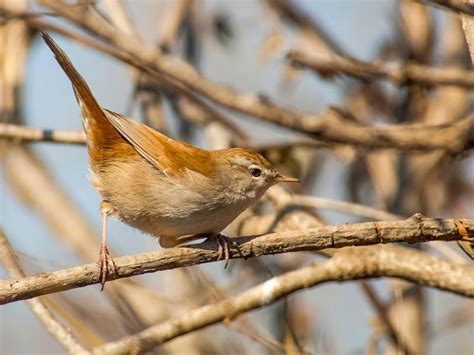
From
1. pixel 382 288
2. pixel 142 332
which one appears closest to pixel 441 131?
pixel 142 332

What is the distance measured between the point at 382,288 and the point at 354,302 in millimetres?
1148

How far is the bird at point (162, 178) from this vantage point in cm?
421

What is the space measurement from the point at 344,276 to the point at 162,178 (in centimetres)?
110

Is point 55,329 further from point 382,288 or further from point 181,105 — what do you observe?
point 382,288

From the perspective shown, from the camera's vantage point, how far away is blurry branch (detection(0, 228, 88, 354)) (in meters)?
3.67

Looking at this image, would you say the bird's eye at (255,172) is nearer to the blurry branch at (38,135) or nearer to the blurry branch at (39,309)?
the blurry branch at (38,135)

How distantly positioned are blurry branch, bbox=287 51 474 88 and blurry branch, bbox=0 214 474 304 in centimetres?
180

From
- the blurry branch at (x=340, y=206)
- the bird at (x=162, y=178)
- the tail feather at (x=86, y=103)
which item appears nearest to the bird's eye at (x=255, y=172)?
the bird at (x=162, y=178)

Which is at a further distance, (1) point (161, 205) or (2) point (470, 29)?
(1) point (161, 205)

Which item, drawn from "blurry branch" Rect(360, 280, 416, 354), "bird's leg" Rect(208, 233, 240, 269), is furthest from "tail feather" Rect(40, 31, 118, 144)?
"blurry branch" Rect(360, 280, 416, 354)

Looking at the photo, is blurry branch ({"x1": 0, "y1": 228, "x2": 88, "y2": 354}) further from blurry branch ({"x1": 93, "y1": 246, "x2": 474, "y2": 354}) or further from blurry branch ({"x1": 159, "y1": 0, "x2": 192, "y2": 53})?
blurry branch ({"x1": 159, "y1": 0, "x2": 192, "y2": 53})

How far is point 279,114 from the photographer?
493cm

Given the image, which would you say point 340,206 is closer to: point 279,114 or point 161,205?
point 279,114

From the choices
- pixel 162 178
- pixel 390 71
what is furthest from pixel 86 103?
pixel 390 71
